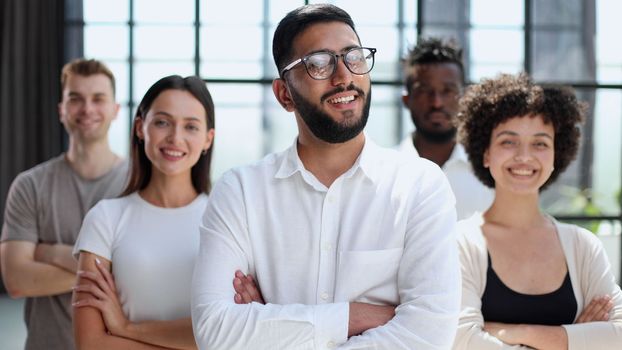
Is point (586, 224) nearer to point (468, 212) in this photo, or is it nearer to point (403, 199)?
point (468, 212)

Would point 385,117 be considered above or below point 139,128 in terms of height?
above

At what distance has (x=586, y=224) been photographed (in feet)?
25.1

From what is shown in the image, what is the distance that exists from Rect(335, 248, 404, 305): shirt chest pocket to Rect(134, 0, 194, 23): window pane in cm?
568

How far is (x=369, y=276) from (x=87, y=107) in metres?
1.56

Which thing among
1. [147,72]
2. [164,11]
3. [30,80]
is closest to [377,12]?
[164,11]

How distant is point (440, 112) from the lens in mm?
3402

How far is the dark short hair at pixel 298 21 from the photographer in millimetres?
1993

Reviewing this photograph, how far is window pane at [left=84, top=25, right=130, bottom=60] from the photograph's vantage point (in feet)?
24.4

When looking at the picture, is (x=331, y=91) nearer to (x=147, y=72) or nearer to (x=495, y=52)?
(x=147, y=72)

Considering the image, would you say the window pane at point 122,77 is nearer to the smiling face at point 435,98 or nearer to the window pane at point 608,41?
the window pane at point 608,41

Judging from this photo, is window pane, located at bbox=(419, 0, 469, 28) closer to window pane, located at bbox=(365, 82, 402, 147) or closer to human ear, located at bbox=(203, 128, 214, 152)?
window pane, located at bbox=(365, 82, 402, 147)

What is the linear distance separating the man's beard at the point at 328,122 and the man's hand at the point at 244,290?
1.19ft

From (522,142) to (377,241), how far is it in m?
0.69

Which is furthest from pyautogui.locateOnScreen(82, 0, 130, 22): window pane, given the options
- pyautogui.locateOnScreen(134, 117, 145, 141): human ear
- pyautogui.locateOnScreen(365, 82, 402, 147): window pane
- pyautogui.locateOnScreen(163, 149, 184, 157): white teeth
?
pyautogui.locateOnScreen(163, 149, 184, 157): white teeth
